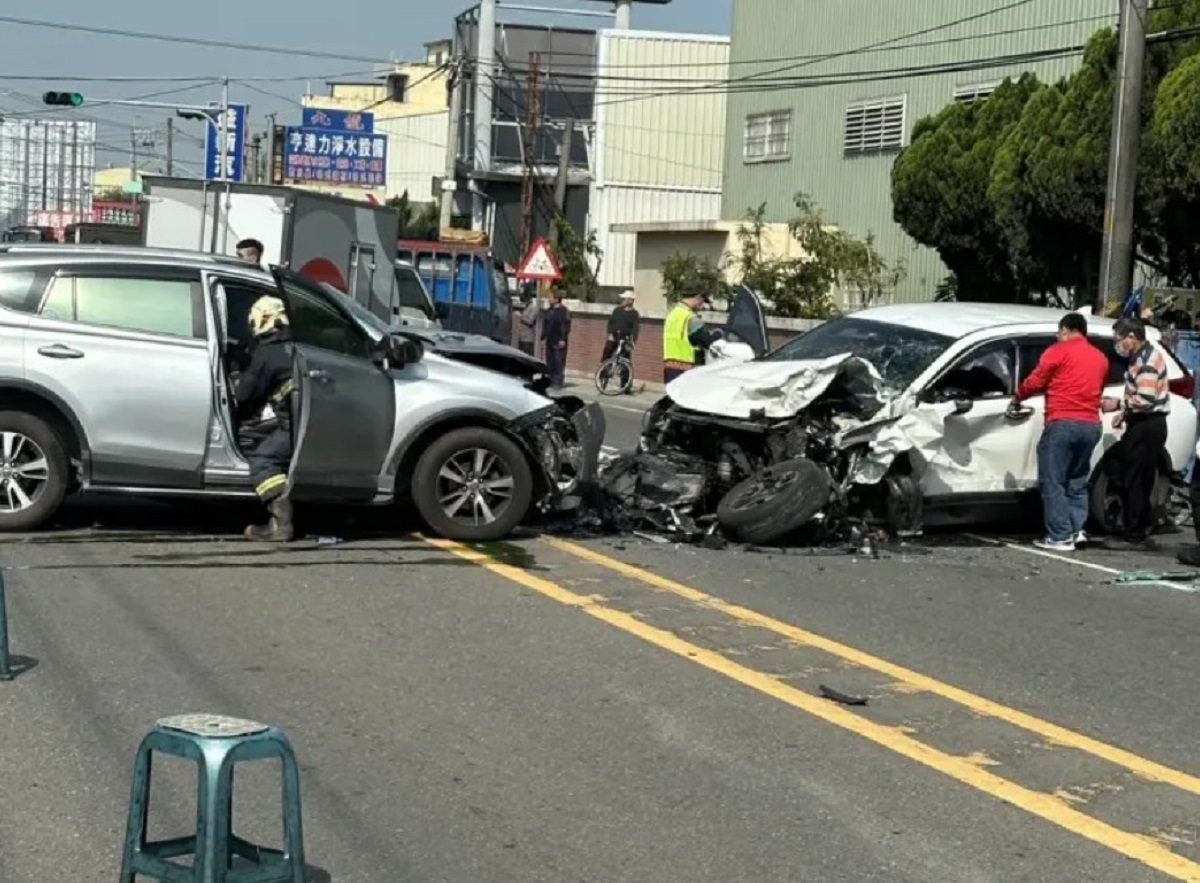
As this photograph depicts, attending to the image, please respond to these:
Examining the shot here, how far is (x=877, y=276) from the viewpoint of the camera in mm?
35750

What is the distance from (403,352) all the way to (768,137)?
106 ft

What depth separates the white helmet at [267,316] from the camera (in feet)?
37.2

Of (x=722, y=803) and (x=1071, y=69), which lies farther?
(x=1071, y=69)

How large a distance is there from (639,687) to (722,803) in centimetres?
176

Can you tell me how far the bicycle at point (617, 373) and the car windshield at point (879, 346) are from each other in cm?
1702

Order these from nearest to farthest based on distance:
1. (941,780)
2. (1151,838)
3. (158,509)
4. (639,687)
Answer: (1151,838), (941,780), (639,687), (158,509)

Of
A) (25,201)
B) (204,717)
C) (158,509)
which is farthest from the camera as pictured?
(25,201)

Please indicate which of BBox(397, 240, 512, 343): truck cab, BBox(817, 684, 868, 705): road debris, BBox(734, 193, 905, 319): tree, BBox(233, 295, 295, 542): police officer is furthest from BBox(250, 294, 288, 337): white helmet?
BBox(734, 193, 905, 319): tree

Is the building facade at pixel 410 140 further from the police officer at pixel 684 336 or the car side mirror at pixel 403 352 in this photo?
the car side mirror at pixel 403 352

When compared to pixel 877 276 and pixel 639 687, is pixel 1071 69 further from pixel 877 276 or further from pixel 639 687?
pixel 639 687

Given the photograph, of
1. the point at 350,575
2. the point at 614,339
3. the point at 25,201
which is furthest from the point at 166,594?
the point at 25,201

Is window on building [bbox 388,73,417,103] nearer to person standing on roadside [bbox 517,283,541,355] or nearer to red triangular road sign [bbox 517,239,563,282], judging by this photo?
red triangular road sign [bbox 517,239,563,282]

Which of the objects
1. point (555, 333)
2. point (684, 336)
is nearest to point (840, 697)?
point (684, 336)

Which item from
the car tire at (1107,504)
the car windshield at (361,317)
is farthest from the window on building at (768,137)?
the car windshield at (361,317)
